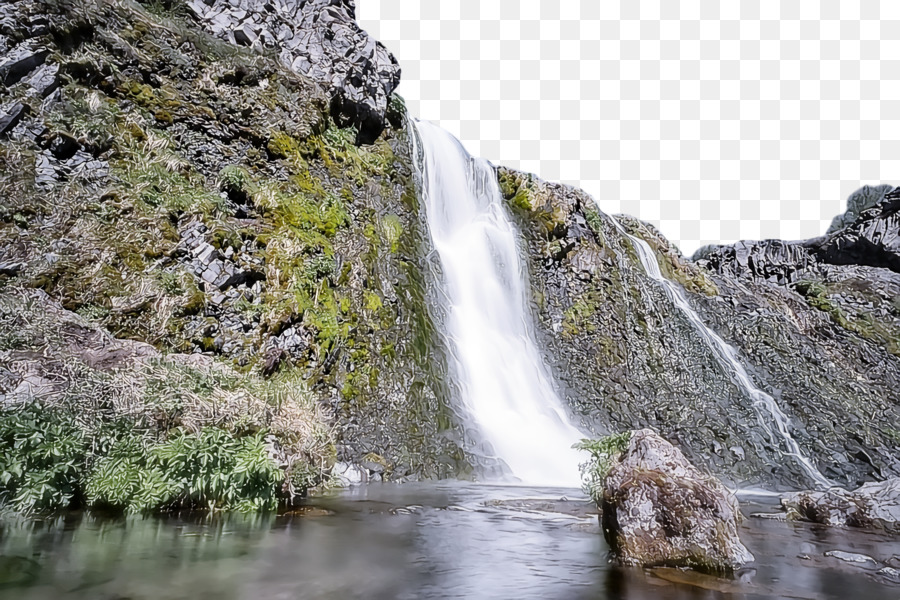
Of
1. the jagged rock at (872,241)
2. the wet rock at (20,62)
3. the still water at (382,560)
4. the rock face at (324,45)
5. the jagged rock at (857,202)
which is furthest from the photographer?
the jagged rock at (857,202)

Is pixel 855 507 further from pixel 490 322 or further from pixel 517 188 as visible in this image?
pixel 517 188

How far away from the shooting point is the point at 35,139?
13.1m

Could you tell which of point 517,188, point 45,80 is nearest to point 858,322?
point 517,188

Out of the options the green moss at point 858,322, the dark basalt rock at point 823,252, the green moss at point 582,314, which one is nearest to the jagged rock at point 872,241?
the dark basalt rock at point 823,252

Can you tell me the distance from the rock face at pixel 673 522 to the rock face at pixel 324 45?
58.3ft

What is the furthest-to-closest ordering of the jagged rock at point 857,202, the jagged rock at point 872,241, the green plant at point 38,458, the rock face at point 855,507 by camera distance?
the jagged rock at point 857,202 < the jagged rock at point 872,241 < the rock face at point 855,507 < the green plant at point 38,458

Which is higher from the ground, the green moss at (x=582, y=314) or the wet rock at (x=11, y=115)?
the wet rock at (x=11, y=115)

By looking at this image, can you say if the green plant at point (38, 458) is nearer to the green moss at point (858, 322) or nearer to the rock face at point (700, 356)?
the rock face at point (700, 356)

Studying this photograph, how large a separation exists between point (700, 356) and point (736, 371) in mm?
1281

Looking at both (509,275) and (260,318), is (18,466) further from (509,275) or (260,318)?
(509,275)

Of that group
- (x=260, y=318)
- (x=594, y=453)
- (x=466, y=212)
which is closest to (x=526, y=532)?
(x=594, y=453)

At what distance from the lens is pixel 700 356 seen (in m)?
20.5

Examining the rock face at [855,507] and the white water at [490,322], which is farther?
the white water at [490,322]

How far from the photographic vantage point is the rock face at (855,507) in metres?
7.47
